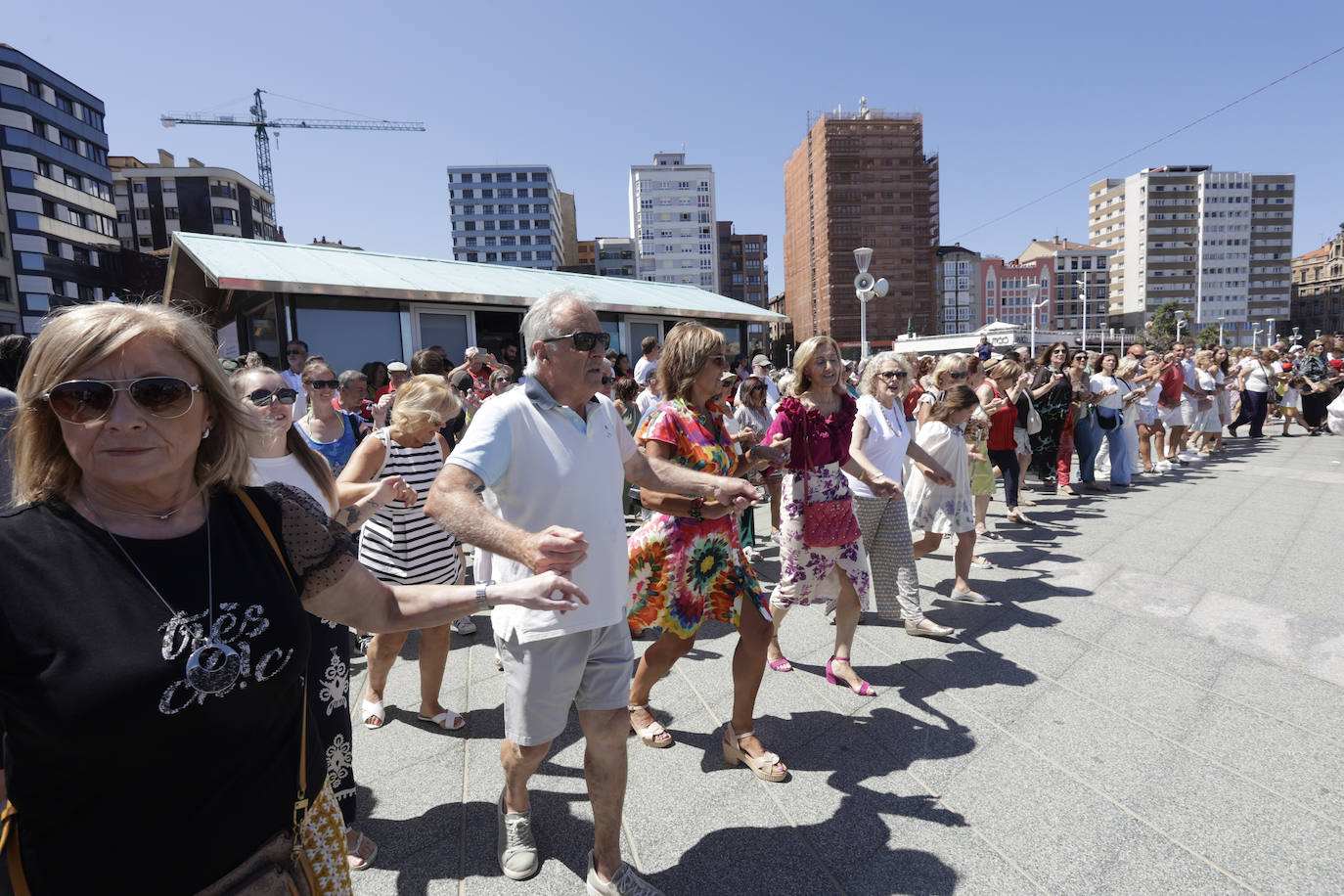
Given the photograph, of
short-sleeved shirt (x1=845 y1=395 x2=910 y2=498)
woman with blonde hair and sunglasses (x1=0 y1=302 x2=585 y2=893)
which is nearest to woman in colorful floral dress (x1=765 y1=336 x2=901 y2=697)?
short-sleeved shirt (x1=845 y1=395 x2=910 y2=498)

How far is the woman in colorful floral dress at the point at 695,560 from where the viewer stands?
300 cm

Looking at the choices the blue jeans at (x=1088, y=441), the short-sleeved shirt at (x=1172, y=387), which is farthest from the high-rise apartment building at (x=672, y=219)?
the blue jeans at (x=1088, y=441)

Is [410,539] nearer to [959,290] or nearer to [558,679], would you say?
[558,679]

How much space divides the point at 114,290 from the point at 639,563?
78.2 m

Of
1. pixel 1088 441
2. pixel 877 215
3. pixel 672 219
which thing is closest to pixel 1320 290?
pixel 877 215

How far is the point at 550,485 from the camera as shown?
7.29 feet

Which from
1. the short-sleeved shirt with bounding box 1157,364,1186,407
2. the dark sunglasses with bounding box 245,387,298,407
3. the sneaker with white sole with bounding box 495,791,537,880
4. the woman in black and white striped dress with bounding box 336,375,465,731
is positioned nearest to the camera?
the sneaker with white sole with bounding box 495,791,537,880

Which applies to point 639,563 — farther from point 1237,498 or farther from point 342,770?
point 1237,498

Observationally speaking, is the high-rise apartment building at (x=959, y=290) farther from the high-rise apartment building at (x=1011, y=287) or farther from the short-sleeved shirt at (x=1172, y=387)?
the short-sleeved shirt at (x=1172, y=387)

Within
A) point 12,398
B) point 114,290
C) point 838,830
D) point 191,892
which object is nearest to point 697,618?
point 838,830

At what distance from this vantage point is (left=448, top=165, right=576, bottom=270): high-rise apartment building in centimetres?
11925

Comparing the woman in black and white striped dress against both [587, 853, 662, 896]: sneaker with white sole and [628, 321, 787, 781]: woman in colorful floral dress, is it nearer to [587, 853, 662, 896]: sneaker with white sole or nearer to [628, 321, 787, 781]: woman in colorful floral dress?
[628, 321, 787, 781]: woman in colorful floral dress

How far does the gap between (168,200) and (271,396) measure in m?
88.0

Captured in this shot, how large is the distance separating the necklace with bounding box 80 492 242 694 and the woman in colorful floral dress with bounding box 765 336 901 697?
9.33 feet
